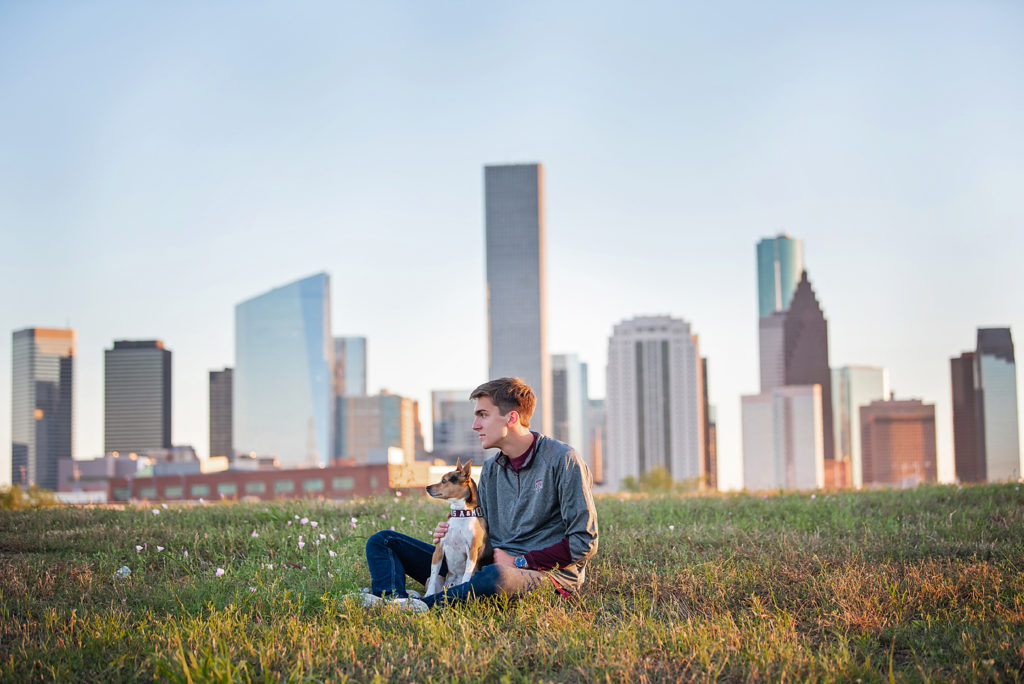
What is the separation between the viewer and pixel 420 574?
261 inches

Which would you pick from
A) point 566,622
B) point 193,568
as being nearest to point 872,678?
point 566,622

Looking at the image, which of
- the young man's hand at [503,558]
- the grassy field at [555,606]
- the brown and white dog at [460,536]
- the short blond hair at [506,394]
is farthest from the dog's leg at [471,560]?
the short blond hair at [506,394]

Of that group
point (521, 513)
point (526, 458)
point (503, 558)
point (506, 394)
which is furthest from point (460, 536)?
point (506, 394)

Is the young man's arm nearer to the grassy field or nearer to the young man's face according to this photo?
the grassy field

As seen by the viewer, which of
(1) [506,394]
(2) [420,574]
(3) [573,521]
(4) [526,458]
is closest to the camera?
(3) [573,521]

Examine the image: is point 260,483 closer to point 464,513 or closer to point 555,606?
point 464,513

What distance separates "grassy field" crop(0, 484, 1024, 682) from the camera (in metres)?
4.59

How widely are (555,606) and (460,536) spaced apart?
2.54ft

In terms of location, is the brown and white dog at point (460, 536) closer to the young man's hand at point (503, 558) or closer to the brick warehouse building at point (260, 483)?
the young man's hand at point (503, 558)

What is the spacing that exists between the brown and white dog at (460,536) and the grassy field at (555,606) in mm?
400

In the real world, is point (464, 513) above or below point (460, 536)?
above

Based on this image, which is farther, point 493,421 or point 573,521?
point 493,421

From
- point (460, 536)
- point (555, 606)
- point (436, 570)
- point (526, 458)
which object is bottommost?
point (555, 606)

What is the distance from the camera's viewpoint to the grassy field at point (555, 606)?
4590 millimetres
